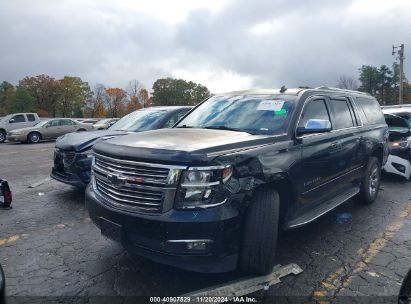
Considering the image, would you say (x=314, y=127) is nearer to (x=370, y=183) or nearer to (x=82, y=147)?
(x=370, y=183)

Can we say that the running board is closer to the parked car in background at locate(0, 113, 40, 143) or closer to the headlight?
the headlight

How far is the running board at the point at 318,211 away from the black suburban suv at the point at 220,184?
0.02 m

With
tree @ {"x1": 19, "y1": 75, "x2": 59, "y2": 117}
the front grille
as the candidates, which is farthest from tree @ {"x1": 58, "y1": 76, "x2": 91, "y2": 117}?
the front grille

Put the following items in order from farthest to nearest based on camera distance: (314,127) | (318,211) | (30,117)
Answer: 1. (30,117)
2. (318,211)
3. (314,127)

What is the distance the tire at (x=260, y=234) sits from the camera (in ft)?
9.86

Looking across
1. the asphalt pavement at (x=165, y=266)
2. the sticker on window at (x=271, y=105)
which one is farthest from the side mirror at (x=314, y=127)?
the asphalt pavement at (x=165, y=266)

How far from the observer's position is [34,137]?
21.0 meters

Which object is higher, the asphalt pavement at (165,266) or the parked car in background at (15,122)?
the parked car in background at (15,122)

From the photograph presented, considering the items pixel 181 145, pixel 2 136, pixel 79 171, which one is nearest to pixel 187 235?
pixel 181 145

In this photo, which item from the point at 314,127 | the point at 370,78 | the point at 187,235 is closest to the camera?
the point at 187,235

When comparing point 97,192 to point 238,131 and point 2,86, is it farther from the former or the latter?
point 2,86

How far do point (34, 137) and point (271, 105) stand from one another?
66.7 feet

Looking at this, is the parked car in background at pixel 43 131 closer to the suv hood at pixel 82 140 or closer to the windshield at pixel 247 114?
the suv hood at pixel 82 140

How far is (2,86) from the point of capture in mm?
90562
